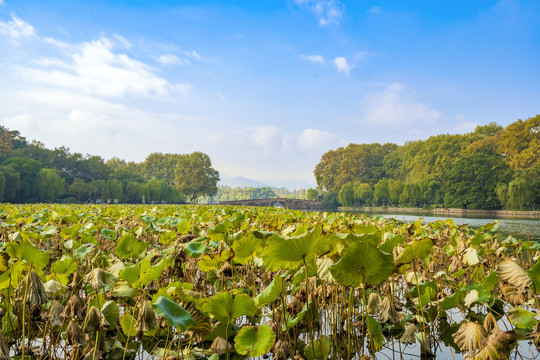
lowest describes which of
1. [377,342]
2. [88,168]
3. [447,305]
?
[377,342]

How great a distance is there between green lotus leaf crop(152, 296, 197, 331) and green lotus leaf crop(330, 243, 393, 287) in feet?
2.06

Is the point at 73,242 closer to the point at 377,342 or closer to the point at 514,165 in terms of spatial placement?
Result: the point at 377,342

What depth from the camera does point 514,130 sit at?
134 ft

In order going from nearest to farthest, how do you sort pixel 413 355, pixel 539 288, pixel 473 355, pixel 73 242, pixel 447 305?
1. pixel 473 355
2. pixel 539 288
3. pixel 447 305
4. pixel 413 355
5. pixel 73 242

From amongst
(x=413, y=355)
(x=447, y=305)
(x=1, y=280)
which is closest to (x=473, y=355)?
(x=447, y=305)

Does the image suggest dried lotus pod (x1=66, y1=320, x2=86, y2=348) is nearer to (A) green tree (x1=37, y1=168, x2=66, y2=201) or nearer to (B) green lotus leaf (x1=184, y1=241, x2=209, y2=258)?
(B) green lotus leaf (x1=184, y1=241, x2=209, y2=258)

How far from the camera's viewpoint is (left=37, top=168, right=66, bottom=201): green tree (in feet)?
119

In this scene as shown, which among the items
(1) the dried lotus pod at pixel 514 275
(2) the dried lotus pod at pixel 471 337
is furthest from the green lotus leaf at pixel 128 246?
(1) the dried lotus pod at pixel 514 275

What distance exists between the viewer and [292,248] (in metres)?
1.41

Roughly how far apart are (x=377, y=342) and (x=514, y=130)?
48.2m

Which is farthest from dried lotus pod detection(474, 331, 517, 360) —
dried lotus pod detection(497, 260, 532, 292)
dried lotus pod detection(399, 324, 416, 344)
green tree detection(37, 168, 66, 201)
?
green tree detection(37, 168, 66, 201)

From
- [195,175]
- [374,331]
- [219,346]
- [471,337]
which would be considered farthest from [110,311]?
[195,175]

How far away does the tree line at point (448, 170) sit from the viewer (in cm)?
3499

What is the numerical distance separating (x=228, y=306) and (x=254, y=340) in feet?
0.72
